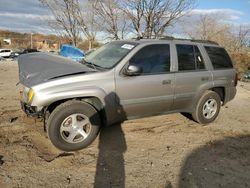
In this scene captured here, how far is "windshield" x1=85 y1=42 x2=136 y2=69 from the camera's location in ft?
16.0

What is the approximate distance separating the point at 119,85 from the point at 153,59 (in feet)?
2.99

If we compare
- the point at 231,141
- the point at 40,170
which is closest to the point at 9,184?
the point at 40,170

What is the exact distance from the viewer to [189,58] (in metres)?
5.62

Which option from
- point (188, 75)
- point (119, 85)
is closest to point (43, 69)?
point (119, 85)

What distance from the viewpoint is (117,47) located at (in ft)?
17.4

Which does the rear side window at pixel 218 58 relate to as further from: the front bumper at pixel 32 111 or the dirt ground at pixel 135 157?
the front bumper at pixel 32 111

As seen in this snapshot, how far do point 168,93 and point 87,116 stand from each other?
170 cm

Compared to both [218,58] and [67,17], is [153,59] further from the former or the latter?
[67,17]

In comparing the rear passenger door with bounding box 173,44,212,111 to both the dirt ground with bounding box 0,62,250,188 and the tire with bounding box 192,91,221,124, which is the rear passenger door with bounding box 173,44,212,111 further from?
the dirt ground with bounding box 0,62,250,188

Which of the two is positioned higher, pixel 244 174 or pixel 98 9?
pixel 98 9

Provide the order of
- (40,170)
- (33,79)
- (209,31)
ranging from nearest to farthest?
(40,170) < (33,79) < (209,31)

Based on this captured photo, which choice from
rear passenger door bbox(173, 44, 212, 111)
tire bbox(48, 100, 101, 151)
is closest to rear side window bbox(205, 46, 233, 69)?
rear passenger door bbox(173, 44, 212, 111)

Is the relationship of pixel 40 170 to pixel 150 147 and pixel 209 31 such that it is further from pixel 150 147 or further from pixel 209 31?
pixel 209 31

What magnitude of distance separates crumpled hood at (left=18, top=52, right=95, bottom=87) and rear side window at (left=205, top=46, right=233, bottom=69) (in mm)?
2857
